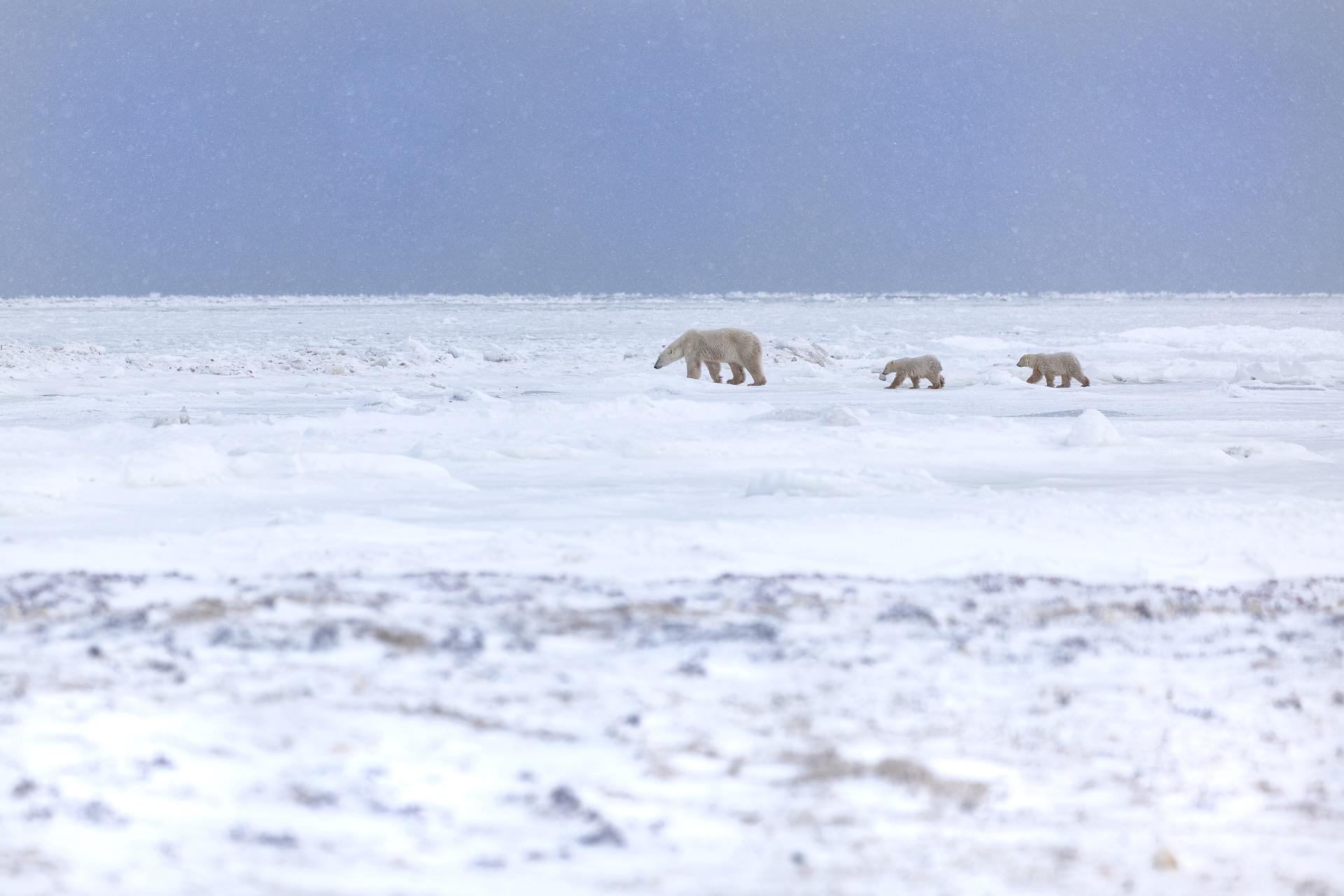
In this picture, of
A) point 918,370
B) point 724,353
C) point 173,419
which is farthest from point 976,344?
point 173,419

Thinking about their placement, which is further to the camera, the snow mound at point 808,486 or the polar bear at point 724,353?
the polar bear at point 724,353

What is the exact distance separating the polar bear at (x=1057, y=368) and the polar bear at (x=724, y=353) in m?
2.83

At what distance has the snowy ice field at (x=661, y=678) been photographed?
196 cm

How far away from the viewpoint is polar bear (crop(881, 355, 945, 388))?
38.4 feet

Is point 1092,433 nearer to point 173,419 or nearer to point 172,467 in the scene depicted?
point 172,467

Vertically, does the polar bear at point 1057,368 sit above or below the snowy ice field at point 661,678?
above

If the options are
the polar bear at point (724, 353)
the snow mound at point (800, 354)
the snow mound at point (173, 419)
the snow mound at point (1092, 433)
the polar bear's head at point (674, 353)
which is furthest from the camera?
the snow mound at point (800, 354)

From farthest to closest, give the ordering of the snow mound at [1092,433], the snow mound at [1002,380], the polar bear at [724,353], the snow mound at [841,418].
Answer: the snow mound at [1002,380] < the polar bear at [724,353] < the snow mound at [841,418] < the snow mound at [1092,433]

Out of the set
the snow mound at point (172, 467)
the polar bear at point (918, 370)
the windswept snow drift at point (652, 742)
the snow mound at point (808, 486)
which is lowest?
the windswept snow drift at point (652, 742)

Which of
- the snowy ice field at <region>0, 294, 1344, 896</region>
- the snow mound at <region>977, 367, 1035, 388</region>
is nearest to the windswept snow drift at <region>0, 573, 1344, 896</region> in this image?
the snowy ice field at <region>0, 294, 1344, 896</region>

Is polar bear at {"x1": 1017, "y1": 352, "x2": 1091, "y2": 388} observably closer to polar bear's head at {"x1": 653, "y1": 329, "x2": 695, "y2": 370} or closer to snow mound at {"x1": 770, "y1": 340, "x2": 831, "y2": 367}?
snow mound at {"x1": 770, "y1": 340, "x2": 831, "y2": 367}

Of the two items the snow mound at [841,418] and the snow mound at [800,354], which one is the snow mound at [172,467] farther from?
the snow mound at [800,354]

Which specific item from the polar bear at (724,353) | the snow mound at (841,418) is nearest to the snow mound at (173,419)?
the snow mound at (841,418)

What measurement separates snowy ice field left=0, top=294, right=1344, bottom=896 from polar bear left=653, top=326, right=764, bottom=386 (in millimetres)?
6654
